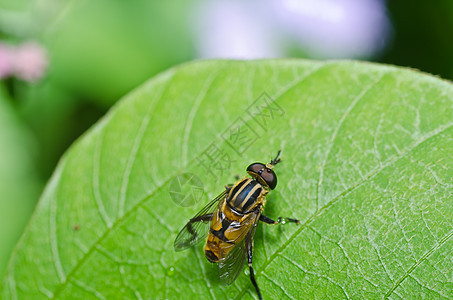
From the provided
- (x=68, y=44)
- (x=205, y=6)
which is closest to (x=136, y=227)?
(x=68, y=44)

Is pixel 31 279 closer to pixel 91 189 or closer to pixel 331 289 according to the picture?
pixel 91 189

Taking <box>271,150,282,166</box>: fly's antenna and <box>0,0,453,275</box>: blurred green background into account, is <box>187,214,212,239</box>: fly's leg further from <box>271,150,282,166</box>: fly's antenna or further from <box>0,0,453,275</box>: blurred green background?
<box>0,0,453,275</box>: blurred green background

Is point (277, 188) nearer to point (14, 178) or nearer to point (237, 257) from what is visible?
point (237, 257)

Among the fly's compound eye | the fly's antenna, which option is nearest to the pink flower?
the fly's compound eye

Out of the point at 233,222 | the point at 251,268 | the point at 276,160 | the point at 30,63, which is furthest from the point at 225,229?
the point at 30,63

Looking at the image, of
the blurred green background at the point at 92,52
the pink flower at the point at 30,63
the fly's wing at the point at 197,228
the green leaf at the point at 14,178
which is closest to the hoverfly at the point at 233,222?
the fly's wing at the point at 197,228

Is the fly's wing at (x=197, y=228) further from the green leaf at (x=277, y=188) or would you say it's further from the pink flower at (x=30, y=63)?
the pink flower at (x=30, y=63)
